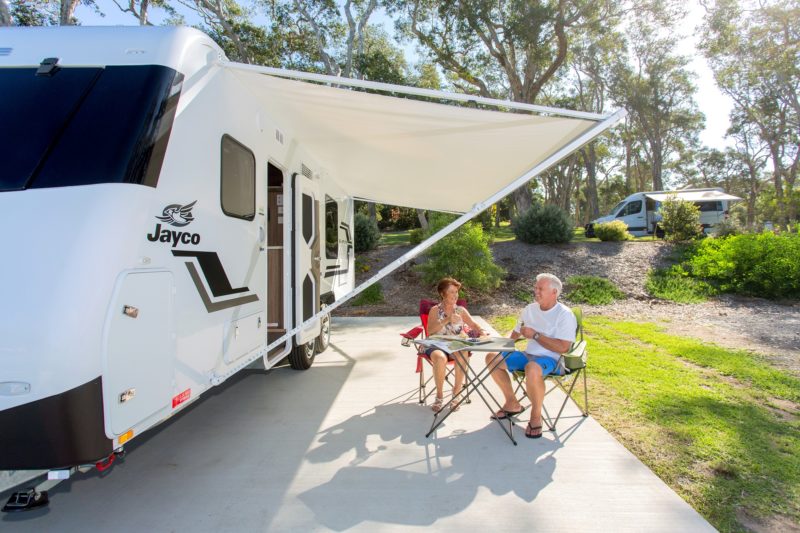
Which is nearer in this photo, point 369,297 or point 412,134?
point 412,134

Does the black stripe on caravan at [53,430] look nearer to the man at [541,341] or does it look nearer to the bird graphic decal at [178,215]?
the bird graphic decal at [178,215]

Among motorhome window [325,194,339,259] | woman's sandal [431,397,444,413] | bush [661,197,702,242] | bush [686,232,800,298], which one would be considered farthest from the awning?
woman's sandal [431,397,444,413]

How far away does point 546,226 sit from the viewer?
1261 cm

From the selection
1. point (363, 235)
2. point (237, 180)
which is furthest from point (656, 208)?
point (237, 180)

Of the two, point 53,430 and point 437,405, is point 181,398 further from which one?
point 437,405

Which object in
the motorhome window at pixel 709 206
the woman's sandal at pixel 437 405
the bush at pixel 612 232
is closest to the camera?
the woman's sandal at pixel 437 405

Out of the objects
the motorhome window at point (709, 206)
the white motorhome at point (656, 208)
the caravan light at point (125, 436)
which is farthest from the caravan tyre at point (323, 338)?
the motorhome window at point (709, 206)

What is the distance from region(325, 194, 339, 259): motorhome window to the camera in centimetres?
603

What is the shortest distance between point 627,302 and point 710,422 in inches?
250

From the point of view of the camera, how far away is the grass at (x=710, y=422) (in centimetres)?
265

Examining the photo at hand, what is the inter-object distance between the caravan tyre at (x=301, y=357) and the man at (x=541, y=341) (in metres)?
2.27

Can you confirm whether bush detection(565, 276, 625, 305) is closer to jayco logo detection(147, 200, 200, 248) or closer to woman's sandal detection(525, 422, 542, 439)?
woman's sandal detection(525, 422, 542, 439)

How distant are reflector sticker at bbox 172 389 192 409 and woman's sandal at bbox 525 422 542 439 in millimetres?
2300

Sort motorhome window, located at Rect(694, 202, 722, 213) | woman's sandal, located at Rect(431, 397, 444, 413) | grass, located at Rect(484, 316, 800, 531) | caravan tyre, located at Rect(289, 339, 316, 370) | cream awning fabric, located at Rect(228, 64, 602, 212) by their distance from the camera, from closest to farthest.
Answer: grass, located at Rect(484, 316, 800, 531), cream awning fabric, located at Rect(228, 64, 602, 212), woman's sandal, located at Rect(431, 397, 444, 413), caravan tyre, located at Rect(289, 339, 316, 370), motorhome window, located at Rect(694, 202, 722, 213)
